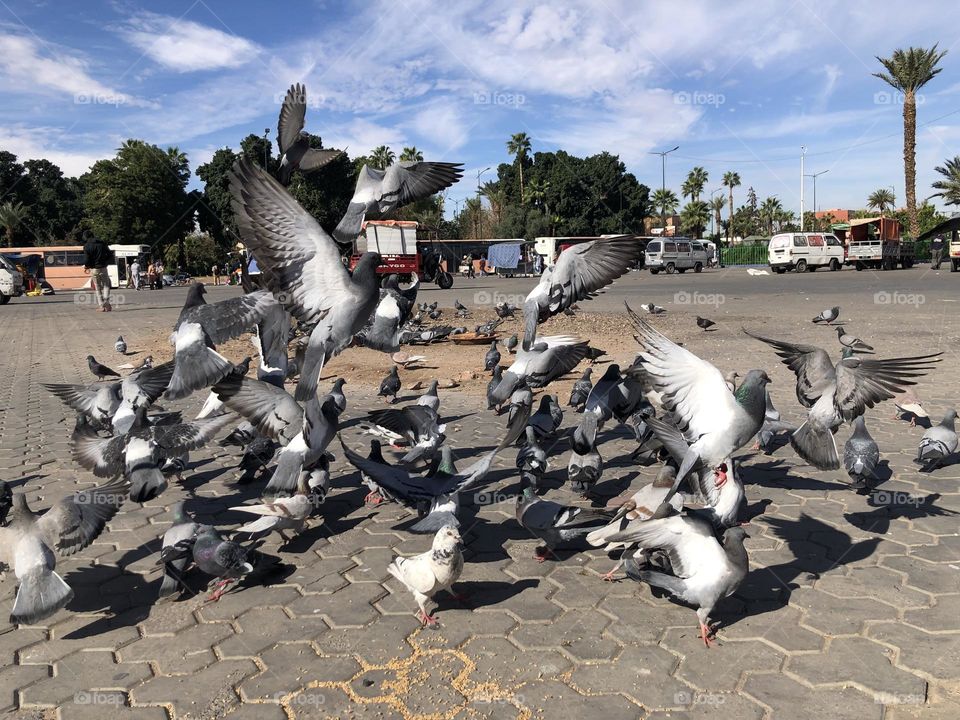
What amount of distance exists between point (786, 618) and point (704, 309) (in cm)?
1624

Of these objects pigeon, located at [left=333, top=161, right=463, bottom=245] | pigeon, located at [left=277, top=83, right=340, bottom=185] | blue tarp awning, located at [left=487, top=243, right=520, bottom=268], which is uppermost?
blue tarp awning, located at [left=487, top=243, right=520, bottom=268]

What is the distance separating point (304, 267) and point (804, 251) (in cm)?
3879

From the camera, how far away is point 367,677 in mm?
2906

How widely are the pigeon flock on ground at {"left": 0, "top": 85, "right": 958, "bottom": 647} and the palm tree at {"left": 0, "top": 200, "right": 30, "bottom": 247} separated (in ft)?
219

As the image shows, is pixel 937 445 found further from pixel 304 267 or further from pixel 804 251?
pixel 804 251

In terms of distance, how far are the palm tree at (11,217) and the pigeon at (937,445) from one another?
72.4 meters

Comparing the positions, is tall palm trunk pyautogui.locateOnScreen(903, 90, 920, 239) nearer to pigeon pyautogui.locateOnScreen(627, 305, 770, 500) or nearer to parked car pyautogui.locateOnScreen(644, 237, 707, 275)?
Result: parked car pyautogui.locateOnScreen(644, 237, 707, 275)

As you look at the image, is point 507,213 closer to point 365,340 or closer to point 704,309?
point 704,309

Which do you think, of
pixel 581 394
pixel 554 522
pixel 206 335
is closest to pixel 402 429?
pixel 206 335

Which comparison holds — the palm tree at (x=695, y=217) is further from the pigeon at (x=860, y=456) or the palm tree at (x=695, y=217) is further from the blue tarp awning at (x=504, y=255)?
the pigeon at (x=860, y=456)

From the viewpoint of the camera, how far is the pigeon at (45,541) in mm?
3182

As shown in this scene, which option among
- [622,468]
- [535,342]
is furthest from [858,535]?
[535,342]

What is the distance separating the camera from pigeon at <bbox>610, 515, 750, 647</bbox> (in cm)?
314

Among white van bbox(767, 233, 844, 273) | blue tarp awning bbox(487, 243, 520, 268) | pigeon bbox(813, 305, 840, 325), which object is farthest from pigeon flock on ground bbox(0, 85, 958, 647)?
blue tarp awning bbox(487, 243, 520, 268)
